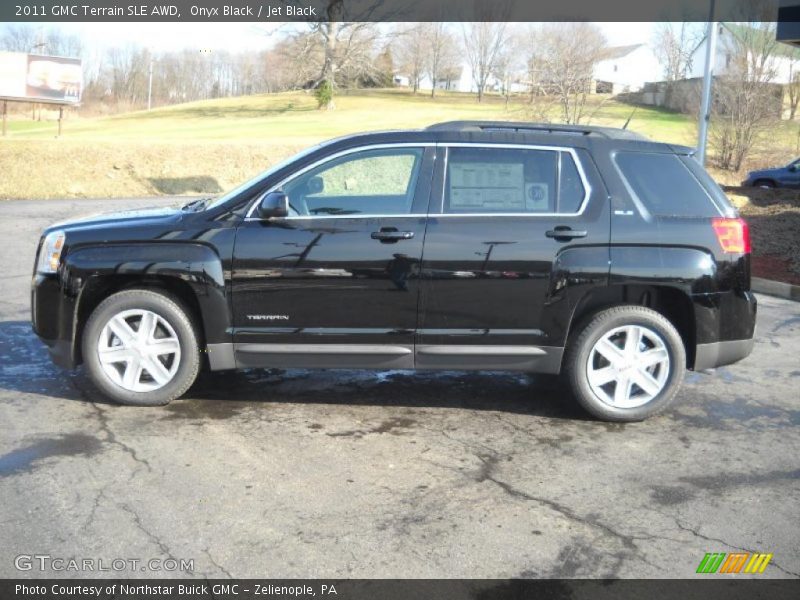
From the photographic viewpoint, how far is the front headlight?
5750 mm

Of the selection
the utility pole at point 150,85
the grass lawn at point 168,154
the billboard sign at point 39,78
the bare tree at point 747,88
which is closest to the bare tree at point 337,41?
the grass lawn at point 168,154

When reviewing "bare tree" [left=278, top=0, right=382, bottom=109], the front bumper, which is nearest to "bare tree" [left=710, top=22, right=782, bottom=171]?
the front bumper

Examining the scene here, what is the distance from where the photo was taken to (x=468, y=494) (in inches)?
177

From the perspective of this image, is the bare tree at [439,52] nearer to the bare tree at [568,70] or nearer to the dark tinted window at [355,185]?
the bare tree at [568,70]

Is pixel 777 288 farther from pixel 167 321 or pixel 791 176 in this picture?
pixel 791 176

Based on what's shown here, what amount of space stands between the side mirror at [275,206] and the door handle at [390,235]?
591 mm

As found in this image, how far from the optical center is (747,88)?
1115 inches

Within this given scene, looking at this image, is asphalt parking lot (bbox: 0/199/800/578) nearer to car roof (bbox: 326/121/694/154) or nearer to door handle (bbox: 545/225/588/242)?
door handle (bbox: 545/225/588/242)

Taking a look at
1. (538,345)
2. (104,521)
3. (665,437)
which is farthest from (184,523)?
(665,437)

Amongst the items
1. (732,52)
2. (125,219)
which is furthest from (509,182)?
(732,52)

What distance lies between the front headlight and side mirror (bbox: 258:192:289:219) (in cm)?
140

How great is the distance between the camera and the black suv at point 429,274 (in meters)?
5.60

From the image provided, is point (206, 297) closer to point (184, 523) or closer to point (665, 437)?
point (184, 523)

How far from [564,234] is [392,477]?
201 centimetres
